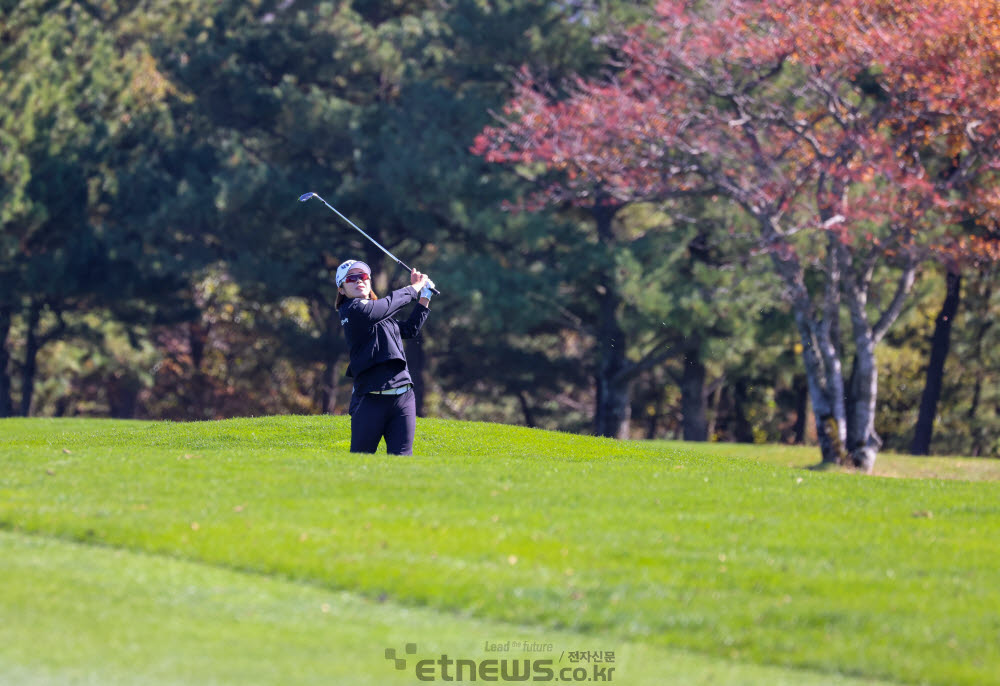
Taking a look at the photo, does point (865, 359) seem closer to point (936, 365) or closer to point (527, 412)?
point (936, 365)

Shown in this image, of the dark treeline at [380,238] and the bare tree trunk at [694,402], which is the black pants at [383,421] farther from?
the bare tree trunk at [694,402]

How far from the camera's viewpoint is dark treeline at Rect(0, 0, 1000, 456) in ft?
105

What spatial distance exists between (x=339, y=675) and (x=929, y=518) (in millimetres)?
5946

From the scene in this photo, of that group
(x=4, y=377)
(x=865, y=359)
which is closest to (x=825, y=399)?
(x=865, y=359)

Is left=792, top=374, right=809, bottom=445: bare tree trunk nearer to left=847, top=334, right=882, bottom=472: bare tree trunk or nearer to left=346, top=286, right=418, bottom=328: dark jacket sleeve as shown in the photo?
left=847, top=334, right=882, bottom=472: bare tree trunk

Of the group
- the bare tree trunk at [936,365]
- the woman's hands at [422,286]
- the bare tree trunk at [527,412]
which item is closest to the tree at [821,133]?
the bare tree trunk at [936,365]

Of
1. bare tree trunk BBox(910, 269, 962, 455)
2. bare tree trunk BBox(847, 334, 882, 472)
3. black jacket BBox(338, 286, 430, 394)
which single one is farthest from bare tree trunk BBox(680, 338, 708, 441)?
black jacket BBox(338, 286, 430, 394)

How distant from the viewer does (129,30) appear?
152 ft

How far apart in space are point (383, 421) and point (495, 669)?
4.88 m

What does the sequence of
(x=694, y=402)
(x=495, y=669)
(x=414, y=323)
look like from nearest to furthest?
1. (x=495, y=669)
2. (x=414, y=323)
3. (x=694, y=402)

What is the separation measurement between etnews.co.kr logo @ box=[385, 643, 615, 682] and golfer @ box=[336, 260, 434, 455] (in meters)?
4.31

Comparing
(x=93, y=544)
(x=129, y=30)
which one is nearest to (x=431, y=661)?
(x=93, y=544)

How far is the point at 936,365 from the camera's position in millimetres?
32188

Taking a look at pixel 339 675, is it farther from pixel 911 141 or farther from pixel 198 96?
pixel 198 96
